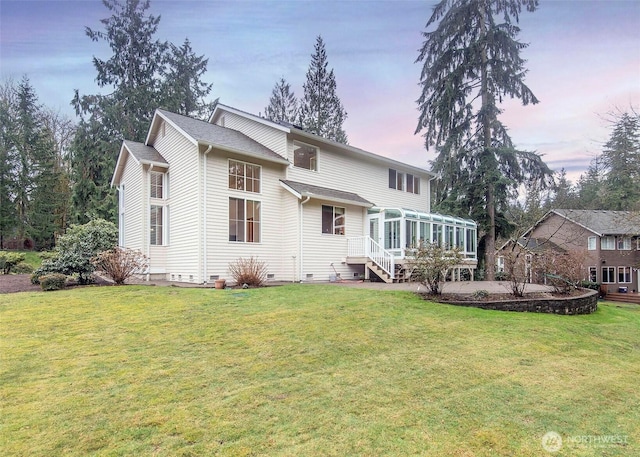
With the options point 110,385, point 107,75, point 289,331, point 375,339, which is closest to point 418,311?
point 375,339

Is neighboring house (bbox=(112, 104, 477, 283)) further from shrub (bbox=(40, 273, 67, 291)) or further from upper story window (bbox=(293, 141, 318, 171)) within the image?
shrub (bbox=(40, 273, 67, 291))

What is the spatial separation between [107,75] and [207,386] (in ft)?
102

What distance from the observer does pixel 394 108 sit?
1919 centimetres

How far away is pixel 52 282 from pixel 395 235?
12.5m

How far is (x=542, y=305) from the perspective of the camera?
384 inches

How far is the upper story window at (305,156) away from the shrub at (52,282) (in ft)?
30.4

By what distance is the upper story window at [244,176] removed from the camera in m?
13.4

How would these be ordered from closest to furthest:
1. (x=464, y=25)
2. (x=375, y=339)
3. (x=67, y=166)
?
(x=375, y=339), (x=464, y=25), (x=67, y=166)

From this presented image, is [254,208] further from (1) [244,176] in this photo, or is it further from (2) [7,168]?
(2) [7,168]

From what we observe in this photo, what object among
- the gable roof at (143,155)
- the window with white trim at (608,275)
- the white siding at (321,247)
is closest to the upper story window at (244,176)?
the white siding at (321,247)

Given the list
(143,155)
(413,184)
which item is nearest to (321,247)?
(143,155)

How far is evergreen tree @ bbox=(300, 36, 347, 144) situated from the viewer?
32688 mm

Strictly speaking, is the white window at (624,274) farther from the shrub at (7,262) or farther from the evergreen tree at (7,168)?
the evergreen tree at (7,168)

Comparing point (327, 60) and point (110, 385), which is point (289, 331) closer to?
point (110, 385)
